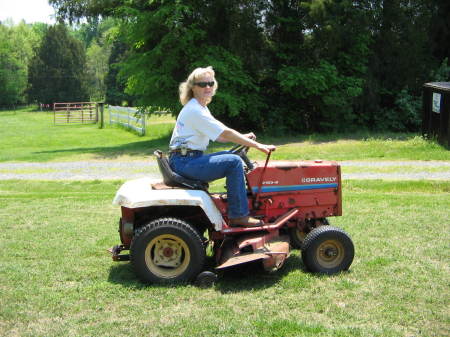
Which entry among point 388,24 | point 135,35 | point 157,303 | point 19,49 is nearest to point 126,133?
point 135,35

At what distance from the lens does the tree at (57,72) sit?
73688 millimetres

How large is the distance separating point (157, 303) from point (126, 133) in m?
25.1

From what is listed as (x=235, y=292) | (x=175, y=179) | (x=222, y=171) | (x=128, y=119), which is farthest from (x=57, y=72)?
(x=235, y=292)

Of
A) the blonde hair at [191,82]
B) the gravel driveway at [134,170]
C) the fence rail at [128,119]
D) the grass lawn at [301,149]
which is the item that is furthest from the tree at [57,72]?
the blonde hair at [191,82]

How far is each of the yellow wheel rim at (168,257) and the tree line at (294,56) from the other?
14.6 m

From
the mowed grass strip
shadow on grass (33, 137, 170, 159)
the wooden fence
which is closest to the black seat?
the mowed grass strip

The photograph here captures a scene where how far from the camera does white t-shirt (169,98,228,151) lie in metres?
5.59

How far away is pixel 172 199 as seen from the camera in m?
5.60

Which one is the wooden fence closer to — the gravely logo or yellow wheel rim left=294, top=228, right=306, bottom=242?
yellow wheel rim left=294, top=228, right=306, bottom=242

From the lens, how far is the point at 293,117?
22.4 m

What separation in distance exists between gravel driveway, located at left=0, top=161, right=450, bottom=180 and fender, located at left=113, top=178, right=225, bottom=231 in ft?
22.7

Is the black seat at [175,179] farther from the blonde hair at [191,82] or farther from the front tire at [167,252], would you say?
the blonde hair at [191,82]

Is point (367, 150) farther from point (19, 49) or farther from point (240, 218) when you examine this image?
point (19, 49)

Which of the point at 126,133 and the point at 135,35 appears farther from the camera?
the point at 126,133
